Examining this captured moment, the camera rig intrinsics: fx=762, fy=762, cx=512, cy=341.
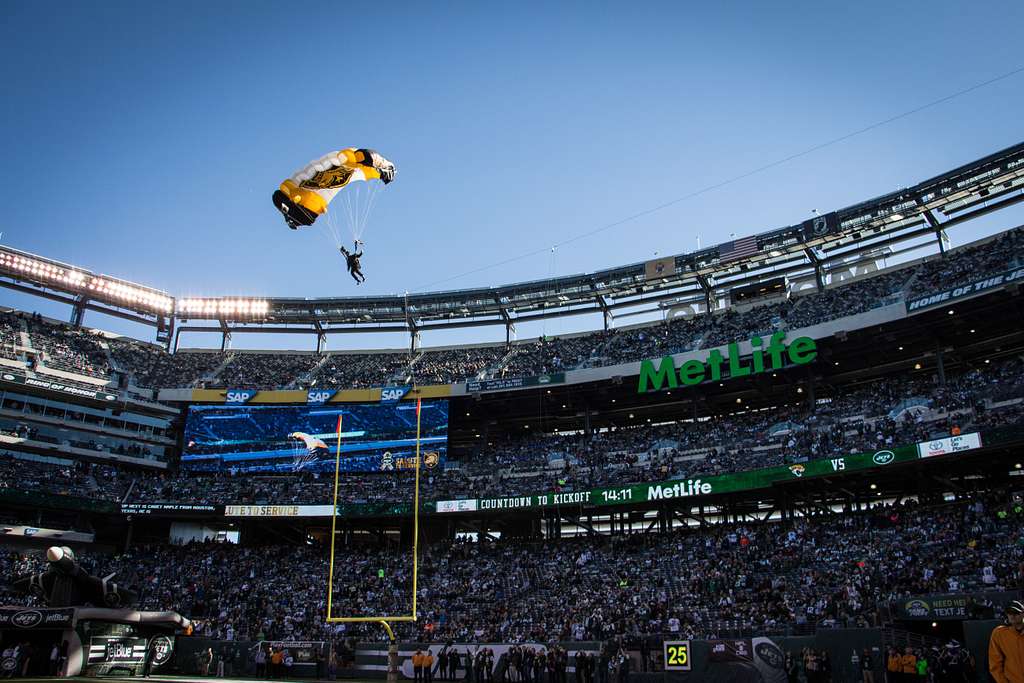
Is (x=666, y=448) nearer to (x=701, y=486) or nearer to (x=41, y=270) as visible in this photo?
(x=701, y=486)

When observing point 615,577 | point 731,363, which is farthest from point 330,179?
point 731,363

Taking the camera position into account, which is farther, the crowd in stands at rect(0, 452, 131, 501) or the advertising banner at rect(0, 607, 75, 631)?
the crowd in stands at rect(0, 452, 131, 501)

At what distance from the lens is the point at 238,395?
4712 cm

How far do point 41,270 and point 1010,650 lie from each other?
51.5 metres

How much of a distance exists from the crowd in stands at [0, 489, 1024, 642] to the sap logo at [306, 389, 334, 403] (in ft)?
29.2

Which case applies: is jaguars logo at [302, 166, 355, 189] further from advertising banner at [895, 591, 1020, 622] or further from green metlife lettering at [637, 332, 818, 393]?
green metlife lettering at [637, 332, 818, 393]

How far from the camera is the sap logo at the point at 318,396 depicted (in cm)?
4641

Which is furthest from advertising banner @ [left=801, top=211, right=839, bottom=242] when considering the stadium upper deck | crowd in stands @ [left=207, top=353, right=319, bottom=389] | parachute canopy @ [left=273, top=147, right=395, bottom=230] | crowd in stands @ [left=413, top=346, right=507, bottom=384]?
crowd in stands @ [left=207, top=353, right=319, bottom=389]

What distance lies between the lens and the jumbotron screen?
145 feet

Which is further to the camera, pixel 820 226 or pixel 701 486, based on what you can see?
pixel 820 226

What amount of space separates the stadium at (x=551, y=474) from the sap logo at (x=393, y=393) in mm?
299

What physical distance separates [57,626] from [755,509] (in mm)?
30259

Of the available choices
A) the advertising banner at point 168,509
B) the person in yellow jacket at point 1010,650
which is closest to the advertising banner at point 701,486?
the advertising banner at point 168,509

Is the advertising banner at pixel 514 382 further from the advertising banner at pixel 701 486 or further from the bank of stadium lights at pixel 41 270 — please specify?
the bank of stadium lights at pixel 41 270
